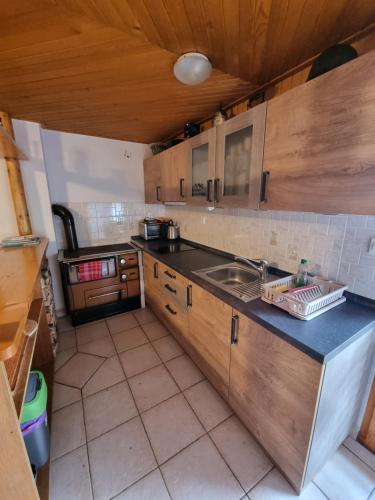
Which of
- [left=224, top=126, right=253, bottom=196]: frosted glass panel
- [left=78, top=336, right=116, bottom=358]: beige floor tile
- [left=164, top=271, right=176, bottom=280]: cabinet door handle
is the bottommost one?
[left=78, top=336, right=116, bottom=358]: beige floor tile

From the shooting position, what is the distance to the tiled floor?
1.05 metres

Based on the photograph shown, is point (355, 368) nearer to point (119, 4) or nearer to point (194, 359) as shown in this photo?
point (194, 359)

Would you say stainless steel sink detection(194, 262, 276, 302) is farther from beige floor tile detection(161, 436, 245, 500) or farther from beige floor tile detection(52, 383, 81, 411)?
beige floor tile detection(52, 383, 81, 411)

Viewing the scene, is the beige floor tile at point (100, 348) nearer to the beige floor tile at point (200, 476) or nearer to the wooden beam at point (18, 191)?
the beige floor tile at point (200, 476)

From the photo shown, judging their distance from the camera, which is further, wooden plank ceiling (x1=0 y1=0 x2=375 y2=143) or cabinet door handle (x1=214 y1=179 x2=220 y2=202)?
cabinet door handle (x1=214 y1=179 x2=220 y2=202)

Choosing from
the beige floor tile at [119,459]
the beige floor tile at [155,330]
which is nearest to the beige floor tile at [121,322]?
the beige floor tile at [155,330]

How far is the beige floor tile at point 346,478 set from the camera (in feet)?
3.40

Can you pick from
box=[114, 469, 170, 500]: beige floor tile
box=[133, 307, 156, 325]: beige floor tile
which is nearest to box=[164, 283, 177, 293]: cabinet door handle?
box=[133, 307, 156, 325]: beige floor tile

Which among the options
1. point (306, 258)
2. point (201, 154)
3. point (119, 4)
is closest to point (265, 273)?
point (306, 258)

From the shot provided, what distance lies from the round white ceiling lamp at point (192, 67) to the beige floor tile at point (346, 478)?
2.28 m

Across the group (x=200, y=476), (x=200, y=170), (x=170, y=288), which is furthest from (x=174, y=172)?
(x=200, y=476)

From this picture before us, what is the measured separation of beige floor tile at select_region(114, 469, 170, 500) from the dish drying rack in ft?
3.54

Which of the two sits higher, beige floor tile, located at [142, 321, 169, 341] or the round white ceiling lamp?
the round white ceiling lamp

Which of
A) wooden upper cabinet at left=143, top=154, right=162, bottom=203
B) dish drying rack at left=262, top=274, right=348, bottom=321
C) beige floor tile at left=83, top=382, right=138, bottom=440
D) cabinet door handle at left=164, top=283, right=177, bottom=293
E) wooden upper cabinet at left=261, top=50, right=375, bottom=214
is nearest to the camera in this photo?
wooden upper cabinet at left=261, top=50, right=375, bottom=214
